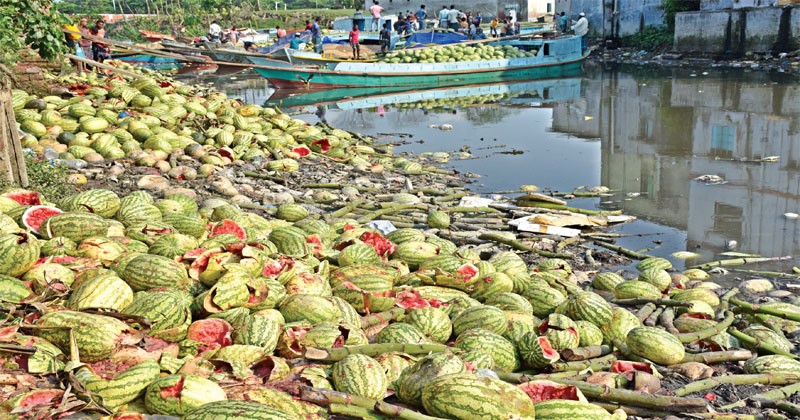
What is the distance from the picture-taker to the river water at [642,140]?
29.0ft

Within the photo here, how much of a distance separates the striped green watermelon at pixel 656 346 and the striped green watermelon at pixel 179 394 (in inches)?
102

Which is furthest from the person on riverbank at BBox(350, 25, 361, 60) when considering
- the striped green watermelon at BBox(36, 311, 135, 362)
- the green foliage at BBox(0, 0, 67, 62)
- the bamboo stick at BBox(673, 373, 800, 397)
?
the striped green watermelon at BBox(36, 311, 135, 362)

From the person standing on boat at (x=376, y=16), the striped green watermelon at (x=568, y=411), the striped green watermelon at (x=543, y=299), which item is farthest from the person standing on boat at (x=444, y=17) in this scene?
the striped green watermelon at (x=568, y=411)

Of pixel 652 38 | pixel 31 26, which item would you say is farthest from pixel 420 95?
pixel 652 38

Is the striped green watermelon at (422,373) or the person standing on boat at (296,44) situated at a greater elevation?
the person standing on boat at (296,44)

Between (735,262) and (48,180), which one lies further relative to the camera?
(48,180)

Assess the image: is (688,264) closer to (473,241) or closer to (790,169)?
(473,241)

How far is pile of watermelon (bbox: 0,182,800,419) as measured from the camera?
127 inches

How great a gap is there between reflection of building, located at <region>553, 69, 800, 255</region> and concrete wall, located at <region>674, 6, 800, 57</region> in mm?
5885

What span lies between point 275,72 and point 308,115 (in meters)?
5.51

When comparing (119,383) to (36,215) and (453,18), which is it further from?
(453,18)

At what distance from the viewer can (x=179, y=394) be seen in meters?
3.14

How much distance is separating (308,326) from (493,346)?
3.59ft

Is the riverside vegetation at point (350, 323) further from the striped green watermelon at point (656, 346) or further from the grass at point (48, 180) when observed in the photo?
the grass at point (48, 180)
